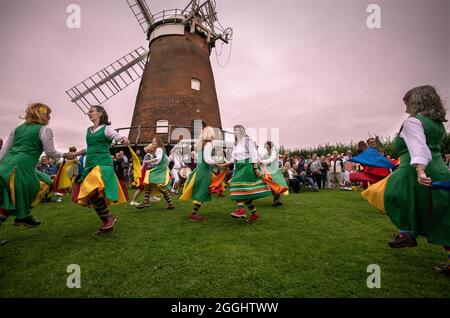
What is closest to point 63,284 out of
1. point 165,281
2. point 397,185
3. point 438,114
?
point 165,281

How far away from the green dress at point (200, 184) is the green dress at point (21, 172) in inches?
109

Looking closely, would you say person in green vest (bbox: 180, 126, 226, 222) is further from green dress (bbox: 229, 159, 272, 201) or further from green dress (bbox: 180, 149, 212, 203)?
green dress (bbox: 229, 159, 272, 201)

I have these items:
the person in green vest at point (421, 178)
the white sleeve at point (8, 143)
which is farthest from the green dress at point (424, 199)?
the white sleeve at point (8, 143)

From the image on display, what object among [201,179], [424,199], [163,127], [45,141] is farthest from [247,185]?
[163,127]

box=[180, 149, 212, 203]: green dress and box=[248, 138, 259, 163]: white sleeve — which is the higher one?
box=[248, 138, 259, 163]: white sleeve

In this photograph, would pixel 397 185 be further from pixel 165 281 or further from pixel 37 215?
pixel 37 215

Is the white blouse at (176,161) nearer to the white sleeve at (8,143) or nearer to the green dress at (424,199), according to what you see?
the white sleeve at (8,143)

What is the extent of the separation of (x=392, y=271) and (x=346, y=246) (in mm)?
853

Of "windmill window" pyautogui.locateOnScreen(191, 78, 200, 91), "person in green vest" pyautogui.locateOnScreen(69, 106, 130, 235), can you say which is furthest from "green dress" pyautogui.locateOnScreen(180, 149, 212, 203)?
"windmill window" pyautogui.locateOnScreen(191, 78, 200, 91)

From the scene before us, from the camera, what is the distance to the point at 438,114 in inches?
113

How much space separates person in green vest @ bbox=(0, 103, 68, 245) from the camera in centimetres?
353

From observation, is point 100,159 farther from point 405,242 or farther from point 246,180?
point 405,242

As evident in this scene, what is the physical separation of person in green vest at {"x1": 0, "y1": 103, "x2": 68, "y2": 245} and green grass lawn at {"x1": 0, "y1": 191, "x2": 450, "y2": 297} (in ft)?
2.24

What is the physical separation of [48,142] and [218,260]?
309 centimetres
